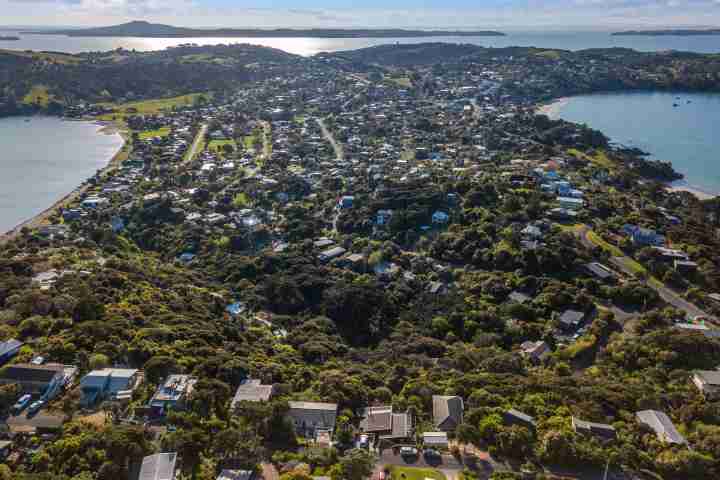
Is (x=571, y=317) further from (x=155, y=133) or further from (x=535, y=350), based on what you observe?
(x=155, y=133)

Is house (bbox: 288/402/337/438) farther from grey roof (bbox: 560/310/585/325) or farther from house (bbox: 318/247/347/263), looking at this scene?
house (bbox: 318/247/347/263)

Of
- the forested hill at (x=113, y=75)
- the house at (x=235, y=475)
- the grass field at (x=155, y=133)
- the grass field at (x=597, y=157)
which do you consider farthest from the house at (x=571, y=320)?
the forested hill at (x=113, y=75)

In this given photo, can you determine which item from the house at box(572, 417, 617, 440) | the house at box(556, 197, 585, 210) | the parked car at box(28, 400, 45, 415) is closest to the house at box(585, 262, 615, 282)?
the house at box(556, 197, 585, 210)

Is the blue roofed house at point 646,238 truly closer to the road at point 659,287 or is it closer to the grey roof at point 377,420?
the road at point 659,287

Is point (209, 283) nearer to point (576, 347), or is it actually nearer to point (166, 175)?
point (576, 347)

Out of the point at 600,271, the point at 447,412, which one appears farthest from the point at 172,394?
the point at 600,271

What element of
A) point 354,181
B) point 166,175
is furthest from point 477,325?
point 166,175

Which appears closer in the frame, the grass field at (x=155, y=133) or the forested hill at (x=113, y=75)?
the grass field at (x=155, y=133)
